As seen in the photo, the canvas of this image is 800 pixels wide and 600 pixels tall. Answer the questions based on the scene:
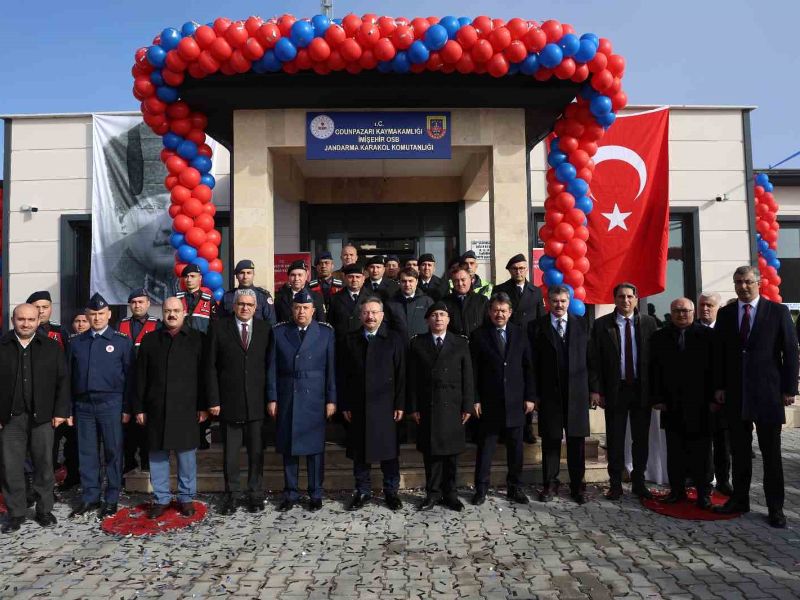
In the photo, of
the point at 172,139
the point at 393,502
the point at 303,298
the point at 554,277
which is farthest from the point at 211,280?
the point at 554,277

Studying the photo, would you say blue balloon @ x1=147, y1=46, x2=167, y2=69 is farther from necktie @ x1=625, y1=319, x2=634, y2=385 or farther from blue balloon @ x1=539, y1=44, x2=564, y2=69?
necktie @ x1=625, y1=319, x2=634, y2=385

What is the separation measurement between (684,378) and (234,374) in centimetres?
372

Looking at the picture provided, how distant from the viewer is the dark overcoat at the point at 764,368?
13.7 feet

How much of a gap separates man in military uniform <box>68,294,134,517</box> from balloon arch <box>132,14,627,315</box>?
2.06 m

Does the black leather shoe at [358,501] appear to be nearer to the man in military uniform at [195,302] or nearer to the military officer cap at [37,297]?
A: the man in military uniform at [195,302]

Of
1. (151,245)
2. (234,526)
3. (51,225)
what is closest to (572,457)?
(234,526)

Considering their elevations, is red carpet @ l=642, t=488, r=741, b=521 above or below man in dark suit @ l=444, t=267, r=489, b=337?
below

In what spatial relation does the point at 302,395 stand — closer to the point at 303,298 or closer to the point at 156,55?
the point at 303,298

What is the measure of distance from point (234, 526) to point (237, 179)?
4073 millimetres

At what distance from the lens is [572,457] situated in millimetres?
4703

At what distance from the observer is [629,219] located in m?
8.93

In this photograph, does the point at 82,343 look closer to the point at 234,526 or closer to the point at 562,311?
the point at 234,526

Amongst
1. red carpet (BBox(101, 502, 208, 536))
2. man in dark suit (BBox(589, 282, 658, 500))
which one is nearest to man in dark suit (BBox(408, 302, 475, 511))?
man in dark suit (BBox(589, 282, 658, 500))

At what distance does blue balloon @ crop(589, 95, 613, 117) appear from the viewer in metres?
6.39
